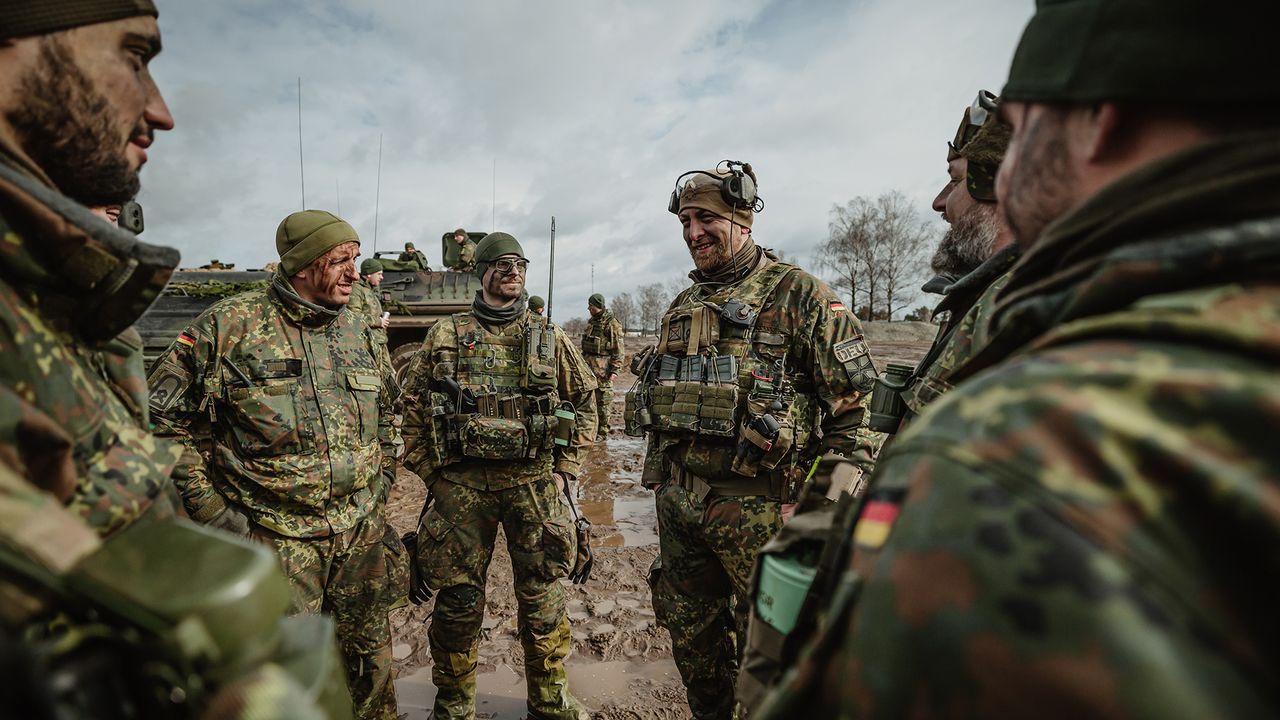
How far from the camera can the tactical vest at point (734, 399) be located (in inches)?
115

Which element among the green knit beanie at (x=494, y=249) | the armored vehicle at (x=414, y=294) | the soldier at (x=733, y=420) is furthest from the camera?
the armored vehicle at (x=414, y=294)

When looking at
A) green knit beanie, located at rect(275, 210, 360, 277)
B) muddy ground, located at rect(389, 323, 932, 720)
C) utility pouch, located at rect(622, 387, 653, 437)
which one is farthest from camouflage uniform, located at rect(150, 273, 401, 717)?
utility pouch, located at rect(622, 387, 653, 437)

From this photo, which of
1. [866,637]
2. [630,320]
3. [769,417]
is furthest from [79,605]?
[630,320]

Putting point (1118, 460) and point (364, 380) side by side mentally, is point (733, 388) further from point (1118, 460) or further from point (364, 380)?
point (1118, 460)

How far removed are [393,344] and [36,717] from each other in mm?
11846

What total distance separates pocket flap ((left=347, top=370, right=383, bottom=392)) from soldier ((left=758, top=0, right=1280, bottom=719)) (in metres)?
2.99

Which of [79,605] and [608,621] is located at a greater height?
[79,605]

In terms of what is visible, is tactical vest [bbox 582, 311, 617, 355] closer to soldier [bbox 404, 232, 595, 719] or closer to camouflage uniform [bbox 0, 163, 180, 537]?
soldier [bbox 404, 232, 595, 719]

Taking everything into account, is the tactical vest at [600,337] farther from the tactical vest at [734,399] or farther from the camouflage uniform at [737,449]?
the camouflage uniform at [737,449]

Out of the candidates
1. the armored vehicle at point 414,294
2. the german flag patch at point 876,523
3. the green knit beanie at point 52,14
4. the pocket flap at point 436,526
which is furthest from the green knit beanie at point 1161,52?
the armored vehicle at point 414,294

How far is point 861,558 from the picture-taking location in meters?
0.77

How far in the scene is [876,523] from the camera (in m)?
0.77

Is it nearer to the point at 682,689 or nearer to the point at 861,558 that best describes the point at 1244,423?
the point at 861,558

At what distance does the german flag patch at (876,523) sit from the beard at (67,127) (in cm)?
166
